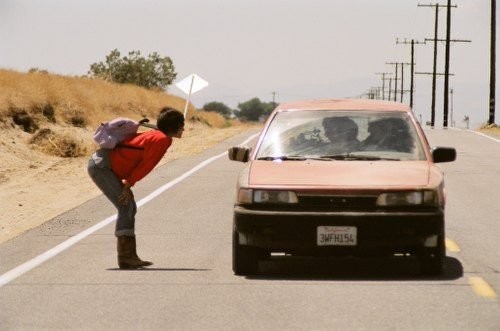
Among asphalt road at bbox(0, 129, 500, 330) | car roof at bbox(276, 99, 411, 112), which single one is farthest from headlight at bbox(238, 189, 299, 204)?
car roof at bbox(276, 99, 411, 112)

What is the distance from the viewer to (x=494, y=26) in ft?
198

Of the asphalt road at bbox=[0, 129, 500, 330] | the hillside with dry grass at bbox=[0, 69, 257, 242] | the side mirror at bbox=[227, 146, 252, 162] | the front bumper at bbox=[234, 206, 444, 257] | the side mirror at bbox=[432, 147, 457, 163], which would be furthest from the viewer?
the hillside with dry grass at bbox=[0, 69, 257, 242]

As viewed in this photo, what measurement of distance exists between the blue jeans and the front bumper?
4.64 ft

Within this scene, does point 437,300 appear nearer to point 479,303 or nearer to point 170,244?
point 479,303

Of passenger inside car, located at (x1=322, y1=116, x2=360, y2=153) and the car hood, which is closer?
the car hood

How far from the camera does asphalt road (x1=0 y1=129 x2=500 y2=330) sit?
8.20 m

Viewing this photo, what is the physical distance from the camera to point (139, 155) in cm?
1087

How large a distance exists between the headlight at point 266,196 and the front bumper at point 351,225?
0.11 meters

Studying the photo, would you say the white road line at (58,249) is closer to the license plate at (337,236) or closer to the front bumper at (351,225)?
the front bumper at (351,225)

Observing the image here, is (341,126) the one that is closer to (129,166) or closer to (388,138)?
(388,138)

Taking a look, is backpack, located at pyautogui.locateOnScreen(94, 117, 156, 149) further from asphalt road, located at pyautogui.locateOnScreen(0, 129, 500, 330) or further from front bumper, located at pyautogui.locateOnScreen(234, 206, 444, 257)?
front bumper, located at pyautogui.locateOnScreen(234, 206, 444, 257)

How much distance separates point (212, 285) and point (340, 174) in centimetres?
156

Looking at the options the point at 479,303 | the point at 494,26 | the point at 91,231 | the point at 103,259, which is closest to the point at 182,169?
the point at 91,231

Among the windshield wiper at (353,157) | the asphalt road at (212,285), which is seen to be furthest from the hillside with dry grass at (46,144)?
the windshield wiper at (353,157)
